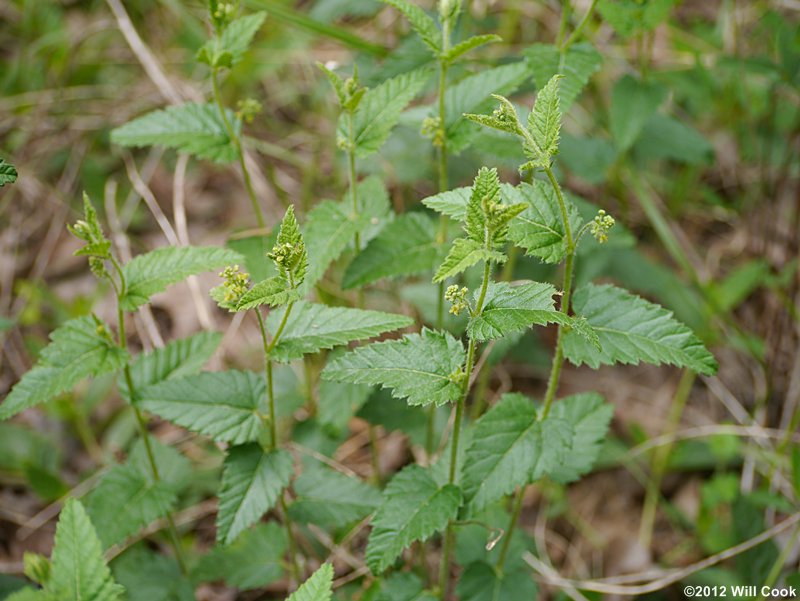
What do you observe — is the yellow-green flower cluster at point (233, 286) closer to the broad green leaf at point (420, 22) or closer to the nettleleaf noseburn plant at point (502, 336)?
the nettleleaf noseburn plant at point (502, 336)

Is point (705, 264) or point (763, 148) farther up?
point (763, 148)

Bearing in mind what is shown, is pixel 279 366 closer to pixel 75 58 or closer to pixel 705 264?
pixel 705 264

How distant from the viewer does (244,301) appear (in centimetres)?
155

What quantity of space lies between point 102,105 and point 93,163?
374mm

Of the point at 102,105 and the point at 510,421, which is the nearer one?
the point at 510,421

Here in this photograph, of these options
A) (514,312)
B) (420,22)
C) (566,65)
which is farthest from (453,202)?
(566,65)

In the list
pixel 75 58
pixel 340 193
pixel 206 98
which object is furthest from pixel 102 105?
pixel 340 193

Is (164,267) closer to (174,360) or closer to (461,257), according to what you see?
(174,360)

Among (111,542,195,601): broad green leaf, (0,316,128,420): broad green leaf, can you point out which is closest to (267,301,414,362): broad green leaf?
(0,316,128,420): broad green leaf

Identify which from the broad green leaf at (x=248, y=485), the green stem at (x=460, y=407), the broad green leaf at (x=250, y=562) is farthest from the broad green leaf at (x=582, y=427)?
the broad green leaf at (x=250, y=562)

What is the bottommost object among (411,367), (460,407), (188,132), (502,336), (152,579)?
(152,579)

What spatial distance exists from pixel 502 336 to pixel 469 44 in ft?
2.71

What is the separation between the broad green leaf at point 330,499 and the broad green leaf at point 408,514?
0.93ft

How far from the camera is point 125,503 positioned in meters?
2.09
